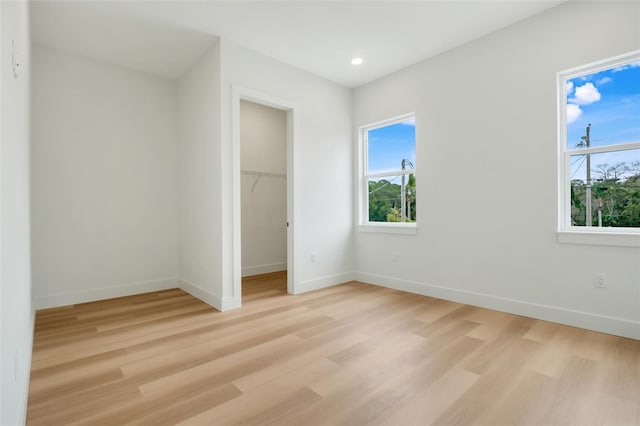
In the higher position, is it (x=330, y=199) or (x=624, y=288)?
(x=330, y=199)

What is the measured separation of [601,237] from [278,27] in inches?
134

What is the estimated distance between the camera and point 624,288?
8.41ft

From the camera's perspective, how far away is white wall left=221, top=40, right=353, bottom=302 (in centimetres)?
342

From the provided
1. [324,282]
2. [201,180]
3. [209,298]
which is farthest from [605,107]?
[209,298]

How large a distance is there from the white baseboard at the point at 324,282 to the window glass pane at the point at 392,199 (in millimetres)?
869

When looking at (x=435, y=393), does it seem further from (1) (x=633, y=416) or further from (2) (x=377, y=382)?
(1) (x=633, y=416)

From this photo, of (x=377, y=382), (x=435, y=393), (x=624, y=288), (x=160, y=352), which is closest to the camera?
(x=435, y=393)

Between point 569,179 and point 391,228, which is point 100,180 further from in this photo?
point 569,179

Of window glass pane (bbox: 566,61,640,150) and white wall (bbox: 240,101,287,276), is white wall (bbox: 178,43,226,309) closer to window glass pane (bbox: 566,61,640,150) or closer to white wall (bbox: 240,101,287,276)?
white wall (bbox: 240,101,287,276)

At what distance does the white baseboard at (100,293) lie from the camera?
11.3ft

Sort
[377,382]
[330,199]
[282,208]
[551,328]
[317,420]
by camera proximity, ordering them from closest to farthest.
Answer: [317,420] < [377,382] < [551,328] < [330,199] < [282,208]

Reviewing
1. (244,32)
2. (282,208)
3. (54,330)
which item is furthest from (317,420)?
(282,208)

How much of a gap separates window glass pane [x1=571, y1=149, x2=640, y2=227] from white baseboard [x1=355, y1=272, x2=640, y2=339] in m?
0.78

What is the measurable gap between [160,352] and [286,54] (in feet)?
10.6
